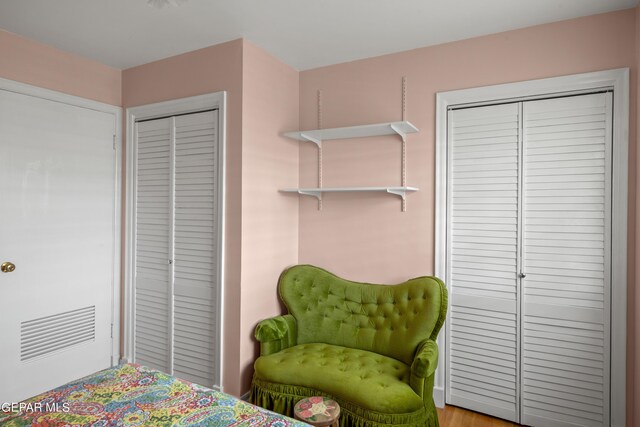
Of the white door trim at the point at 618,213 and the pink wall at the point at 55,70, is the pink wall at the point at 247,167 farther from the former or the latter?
the white door trim at the point at 618,213

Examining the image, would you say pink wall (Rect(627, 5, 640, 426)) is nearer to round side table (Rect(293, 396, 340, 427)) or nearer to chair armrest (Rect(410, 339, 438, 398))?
chair armrest (Rect(410, 339, 438, 398))

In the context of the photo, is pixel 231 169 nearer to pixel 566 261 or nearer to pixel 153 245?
pixel 153 245

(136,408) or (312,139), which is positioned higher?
(312,139)

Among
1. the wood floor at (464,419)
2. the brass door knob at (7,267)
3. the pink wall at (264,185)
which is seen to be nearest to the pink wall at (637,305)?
the wood floor at (464,419)

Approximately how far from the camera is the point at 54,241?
2914 millimetres

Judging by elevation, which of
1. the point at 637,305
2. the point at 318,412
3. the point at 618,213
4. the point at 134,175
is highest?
the point at 134,175

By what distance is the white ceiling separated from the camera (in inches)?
90.3

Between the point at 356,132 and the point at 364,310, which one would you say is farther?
the point at 356,132

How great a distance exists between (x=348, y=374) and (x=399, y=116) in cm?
182

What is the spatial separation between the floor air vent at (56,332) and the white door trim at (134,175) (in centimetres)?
29

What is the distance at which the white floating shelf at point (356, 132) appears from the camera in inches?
108

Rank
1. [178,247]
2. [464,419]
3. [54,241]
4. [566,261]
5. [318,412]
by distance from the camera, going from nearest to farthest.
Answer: [318,412] < [566,261] < [464,419] < [54,241] < [178,247]

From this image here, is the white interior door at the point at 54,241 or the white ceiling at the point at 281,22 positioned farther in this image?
the white interior door at the point at 54,241

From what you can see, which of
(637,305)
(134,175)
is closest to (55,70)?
(134,175)
